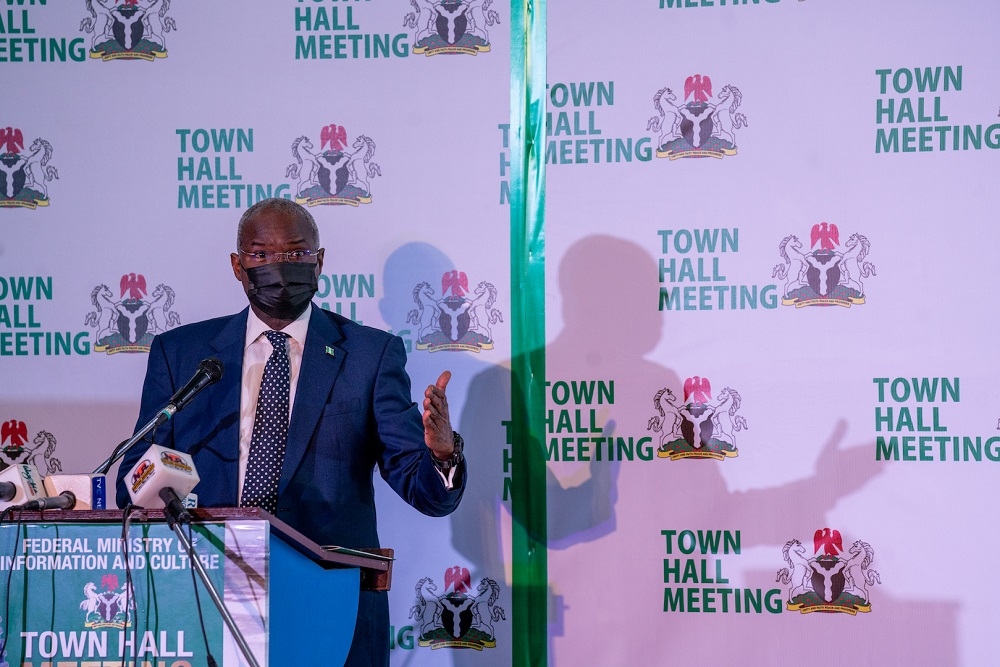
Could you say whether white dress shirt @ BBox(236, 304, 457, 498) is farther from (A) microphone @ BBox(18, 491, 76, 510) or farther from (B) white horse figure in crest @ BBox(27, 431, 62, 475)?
(B) white horse figure in crest @ BBox(27, 431, 62, 475)

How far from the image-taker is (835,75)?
377cm

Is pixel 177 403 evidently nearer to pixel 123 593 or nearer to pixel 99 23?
pixel 123 593

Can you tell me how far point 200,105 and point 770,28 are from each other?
2295 millimetres

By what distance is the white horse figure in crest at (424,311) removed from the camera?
12.6 ft

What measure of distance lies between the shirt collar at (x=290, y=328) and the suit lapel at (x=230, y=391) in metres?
0.02

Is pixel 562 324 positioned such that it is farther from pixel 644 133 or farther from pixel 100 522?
pixel 100 522

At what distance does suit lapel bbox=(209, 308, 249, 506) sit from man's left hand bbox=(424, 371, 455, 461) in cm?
69

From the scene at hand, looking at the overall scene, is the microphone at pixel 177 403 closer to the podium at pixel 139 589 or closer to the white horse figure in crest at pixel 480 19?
the podium at pixel 139 589

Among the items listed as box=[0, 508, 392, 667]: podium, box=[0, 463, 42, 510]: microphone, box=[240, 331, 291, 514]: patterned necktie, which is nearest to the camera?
box=[0, 508, 392, 667]: podium

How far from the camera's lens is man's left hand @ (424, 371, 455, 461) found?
8.00 feet

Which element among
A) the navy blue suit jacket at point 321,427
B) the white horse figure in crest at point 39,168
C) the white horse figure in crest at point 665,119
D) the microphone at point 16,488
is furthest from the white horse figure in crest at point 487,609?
the white horse figure in crest at point 39,168

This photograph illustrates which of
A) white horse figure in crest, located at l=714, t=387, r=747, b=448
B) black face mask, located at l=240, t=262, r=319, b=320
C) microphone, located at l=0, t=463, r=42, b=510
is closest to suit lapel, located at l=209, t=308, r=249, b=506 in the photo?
black face mask, located at l=240, t=262, r=319, b=320

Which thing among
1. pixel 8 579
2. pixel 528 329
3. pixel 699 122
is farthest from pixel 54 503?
pixel 699 122

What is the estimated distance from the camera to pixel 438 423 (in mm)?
2490
